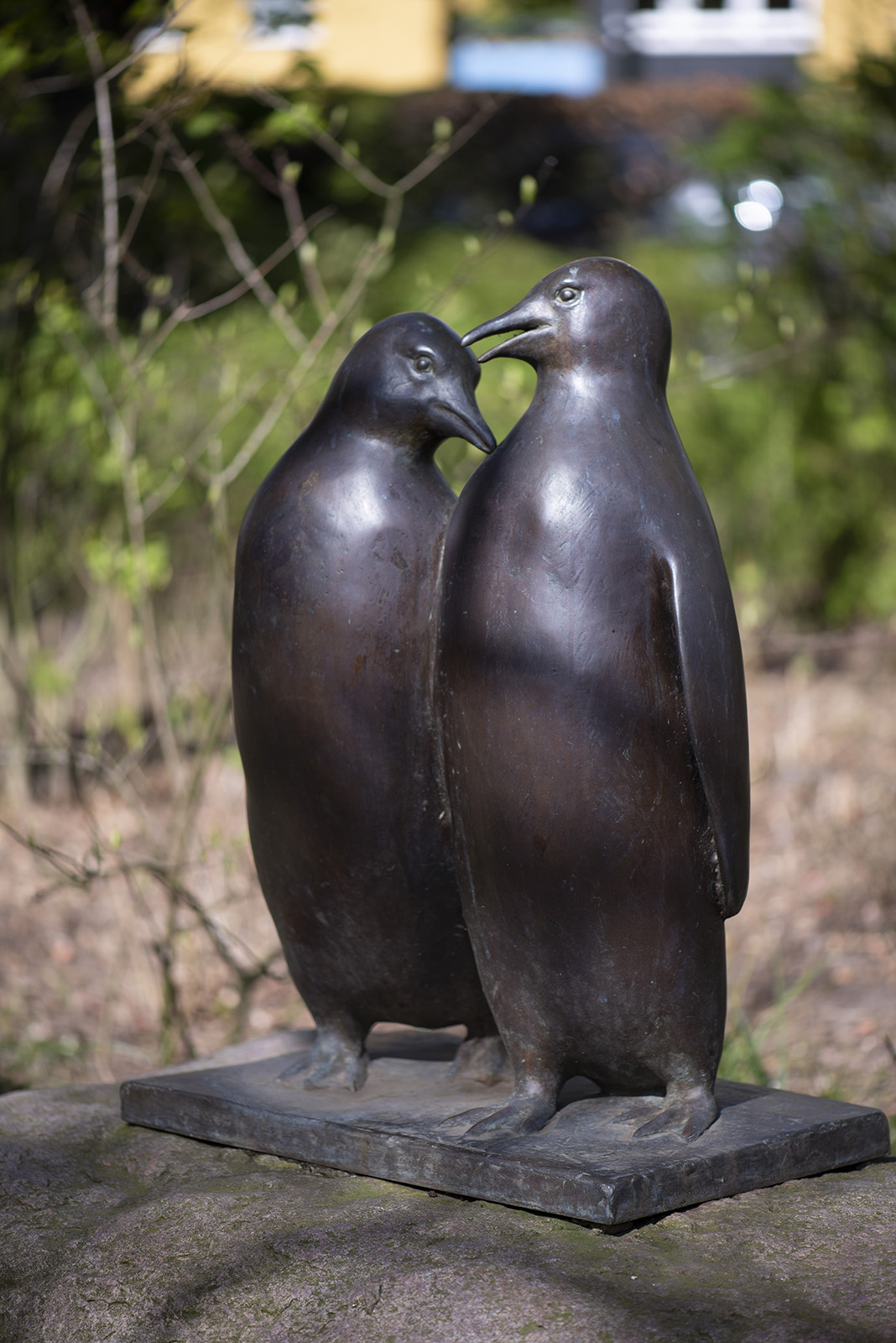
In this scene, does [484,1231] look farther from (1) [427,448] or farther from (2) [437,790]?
(1) [427,448]

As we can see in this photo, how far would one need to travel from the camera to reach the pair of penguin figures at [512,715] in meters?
2.23

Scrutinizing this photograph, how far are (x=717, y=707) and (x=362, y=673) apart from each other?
0.59 meters

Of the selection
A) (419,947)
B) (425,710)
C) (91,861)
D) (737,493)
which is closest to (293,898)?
(419,947)

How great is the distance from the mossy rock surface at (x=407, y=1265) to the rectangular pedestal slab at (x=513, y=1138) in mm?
38

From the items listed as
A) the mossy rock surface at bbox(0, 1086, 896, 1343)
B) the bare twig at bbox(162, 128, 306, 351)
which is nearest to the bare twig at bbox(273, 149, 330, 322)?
the bare twig at bbox(162, 128, 306, 351)

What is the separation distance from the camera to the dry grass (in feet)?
13.8

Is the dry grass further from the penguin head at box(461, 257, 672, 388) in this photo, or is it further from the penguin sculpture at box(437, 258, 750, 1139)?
the penguin head at box(461, 257, 672, 388)

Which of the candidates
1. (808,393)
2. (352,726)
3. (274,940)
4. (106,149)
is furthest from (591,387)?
(808,393)

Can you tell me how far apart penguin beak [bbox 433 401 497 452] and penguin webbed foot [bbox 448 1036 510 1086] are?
3.42ft

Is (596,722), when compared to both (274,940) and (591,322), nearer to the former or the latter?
(591,322)

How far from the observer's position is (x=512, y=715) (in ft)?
7.43

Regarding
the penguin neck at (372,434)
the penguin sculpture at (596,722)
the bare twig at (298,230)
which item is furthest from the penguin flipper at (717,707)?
the bare twig at (298,230)

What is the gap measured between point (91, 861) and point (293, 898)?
3.26 meters

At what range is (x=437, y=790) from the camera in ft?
8.19
